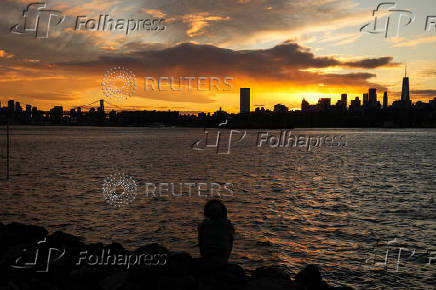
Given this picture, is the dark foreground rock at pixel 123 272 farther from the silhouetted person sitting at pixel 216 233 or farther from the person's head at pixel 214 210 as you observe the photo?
the person's head at pixel 214 210

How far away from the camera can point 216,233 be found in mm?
9234

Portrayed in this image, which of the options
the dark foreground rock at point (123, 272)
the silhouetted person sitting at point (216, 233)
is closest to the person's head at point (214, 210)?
the silhouetted person sitting at point (216, 233)

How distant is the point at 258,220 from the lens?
1936 cm

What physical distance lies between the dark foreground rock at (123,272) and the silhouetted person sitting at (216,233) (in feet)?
1.05

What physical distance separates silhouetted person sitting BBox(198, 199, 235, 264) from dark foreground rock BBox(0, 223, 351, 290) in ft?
1.05

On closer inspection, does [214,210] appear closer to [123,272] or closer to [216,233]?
[216,233]

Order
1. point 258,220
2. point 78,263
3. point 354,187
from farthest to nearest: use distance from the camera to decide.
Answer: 1. point 354,187
2. point 258,220
3. point 78,263

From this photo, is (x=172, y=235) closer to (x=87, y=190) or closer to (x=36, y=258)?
(x=36, y=258)

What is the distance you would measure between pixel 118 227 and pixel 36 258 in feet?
24.6

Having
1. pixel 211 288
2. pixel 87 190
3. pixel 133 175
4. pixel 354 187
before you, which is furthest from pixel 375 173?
pixel 211 288

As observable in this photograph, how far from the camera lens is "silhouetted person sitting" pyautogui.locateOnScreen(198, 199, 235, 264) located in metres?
9.18

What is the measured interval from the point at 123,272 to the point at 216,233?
8.47 feet

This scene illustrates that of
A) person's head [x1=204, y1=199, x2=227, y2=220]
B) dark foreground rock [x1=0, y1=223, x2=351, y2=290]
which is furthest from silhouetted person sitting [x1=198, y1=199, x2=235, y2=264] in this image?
dark foreground rock [x1=0, y1=223, x2=351, y2=290]

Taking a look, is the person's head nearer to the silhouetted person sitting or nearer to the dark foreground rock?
the silhouetted person sitting
